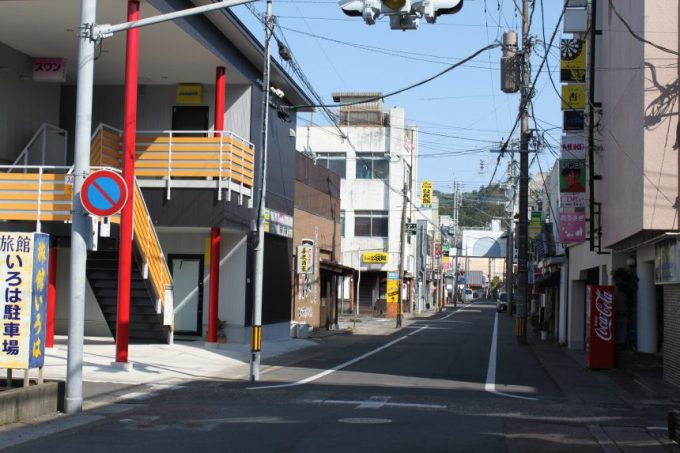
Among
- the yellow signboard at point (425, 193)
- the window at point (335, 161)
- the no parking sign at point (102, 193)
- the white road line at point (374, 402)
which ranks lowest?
the white road line at point (374, 402)

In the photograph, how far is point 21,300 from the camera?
1187 centimetres

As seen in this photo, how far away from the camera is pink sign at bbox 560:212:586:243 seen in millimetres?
26750

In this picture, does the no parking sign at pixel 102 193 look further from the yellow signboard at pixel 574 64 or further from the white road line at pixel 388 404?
the yellow signboard at pixel 574 64

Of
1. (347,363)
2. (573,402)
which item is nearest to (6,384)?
(573,402)

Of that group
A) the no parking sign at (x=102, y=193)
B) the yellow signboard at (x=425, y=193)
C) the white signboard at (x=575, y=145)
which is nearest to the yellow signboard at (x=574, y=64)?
A: the white signboard at (x=575, y=145)

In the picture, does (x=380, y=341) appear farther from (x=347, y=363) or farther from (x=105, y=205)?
(x=105, y=205)

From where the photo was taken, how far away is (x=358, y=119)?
2680 inches

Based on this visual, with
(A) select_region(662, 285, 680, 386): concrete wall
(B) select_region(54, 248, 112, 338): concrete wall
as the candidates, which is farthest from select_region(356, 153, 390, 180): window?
(A) select_region(662, 285, 680, 386): concrete wall

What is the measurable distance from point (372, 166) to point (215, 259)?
40.4 m

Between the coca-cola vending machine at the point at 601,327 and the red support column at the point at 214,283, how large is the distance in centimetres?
1105

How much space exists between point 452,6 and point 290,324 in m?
24.2

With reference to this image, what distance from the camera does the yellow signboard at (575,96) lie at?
26859 millimetres

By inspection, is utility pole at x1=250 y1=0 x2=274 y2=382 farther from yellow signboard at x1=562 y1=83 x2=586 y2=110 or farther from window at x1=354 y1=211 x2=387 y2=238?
window at x1=354 y1=211 x2=387 y2=238

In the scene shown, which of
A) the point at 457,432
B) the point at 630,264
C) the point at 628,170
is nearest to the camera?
the point at 457,432
